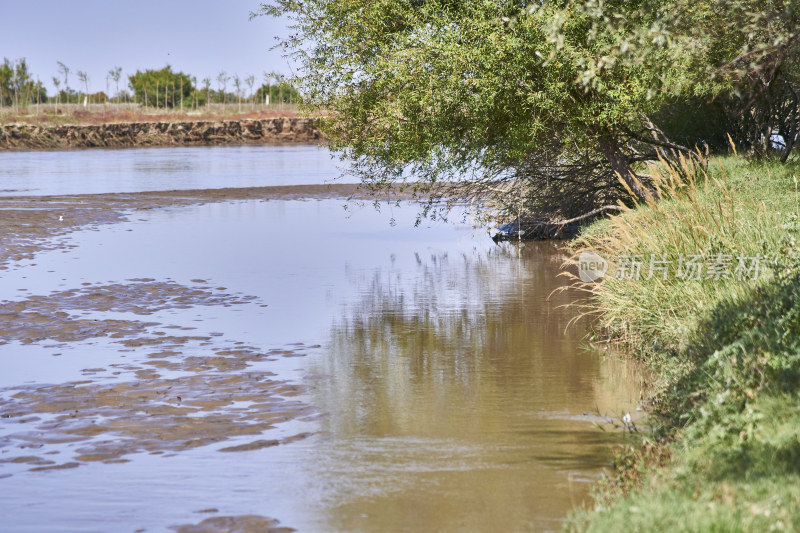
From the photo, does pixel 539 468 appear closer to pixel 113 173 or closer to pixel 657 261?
pixel 657 261

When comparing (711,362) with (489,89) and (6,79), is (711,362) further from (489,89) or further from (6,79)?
(6,79)

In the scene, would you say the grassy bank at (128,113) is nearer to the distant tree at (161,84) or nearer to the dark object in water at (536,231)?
the distant tree at (161,84)

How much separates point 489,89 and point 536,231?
7.71 m

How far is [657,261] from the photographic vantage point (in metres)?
11.2

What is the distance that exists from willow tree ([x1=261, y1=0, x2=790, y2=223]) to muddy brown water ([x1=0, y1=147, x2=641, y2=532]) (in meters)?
2.34

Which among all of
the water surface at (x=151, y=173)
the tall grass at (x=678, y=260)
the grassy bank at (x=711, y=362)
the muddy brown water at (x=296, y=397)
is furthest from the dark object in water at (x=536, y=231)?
the tall grass at (x=678, y=260)

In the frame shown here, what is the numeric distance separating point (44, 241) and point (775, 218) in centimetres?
1742

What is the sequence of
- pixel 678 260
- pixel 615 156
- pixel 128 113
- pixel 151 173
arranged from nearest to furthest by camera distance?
pixel 678 260 < pixel 615 156 < pixel 151 173 < pixel 128 113

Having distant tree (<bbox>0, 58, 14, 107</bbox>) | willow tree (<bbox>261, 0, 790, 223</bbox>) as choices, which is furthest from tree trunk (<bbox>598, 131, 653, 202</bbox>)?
distant tree (<bbox>0, 58, 14, 107</bbox>)

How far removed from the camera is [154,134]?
9906 cm

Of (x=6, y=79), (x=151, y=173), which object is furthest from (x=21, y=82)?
(x=151, y=173)

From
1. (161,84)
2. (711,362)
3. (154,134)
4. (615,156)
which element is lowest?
(711,362)

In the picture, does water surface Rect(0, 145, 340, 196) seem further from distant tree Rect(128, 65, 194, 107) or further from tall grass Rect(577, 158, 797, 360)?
distant tree Rect(128, 65, 194, 107)

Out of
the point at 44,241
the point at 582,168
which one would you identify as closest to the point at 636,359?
the point at 582,168
